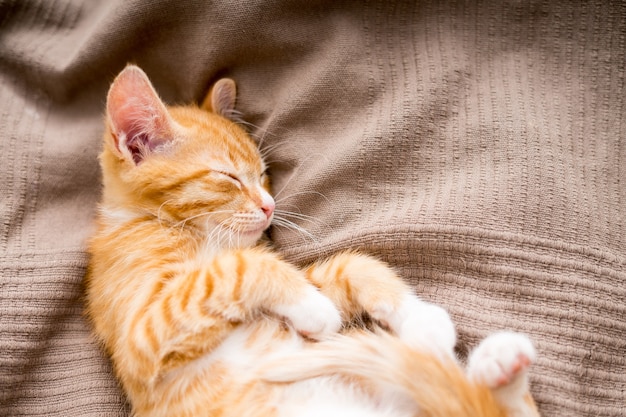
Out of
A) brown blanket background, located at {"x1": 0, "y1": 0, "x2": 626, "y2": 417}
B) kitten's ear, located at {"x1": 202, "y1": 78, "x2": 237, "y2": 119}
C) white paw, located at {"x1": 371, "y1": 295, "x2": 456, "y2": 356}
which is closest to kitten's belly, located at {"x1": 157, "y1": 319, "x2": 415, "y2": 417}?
white paw, located at {"x1": 371, "y1": 295, "x2": 456, "y2": 356}

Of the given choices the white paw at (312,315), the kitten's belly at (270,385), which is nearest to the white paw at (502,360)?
the kitten's belly at (270,385)

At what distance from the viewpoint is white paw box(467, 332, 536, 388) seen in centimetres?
96

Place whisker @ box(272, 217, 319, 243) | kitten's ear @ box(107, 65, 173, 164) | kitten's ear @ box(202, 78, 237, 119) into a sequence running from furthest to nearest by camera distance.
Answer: kitten's ear @ box(202, 78, 237, 119) < whisker @ box(272, 217, 319, 243) < kitten's ear @ box(107, 65, 173, 164)

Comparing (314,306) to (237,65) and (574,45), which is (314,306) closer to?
(237,65)

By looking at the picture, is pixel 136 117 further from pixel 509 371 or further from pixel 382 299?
pixel 509 371

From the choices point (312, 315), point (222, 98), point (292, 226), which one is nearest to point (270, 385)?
point (312, 315)

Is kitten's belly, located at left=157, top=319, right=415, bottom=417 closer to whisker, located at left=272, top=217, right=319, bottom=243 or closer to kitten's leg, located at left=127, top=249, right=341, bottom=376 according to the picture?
kitten's leg, located at left=127, top=249, right=341, bottom=376

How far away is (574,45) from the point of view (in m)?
1.26

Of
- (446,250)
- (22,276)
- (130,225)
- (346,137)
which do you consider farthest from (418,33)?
(22,276)

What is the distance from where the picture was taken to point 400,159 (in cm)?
125

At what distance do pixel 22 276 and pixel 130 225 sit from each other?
0.93 feet

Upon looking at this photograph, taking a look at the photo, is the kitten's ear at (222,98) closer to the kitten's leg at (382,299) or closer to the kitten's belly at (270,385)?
the kitten's leg at (382,299)

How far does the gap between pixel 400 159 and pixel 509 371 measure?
556mm

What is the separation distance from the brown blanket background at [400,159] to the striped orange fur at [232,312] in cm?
10
